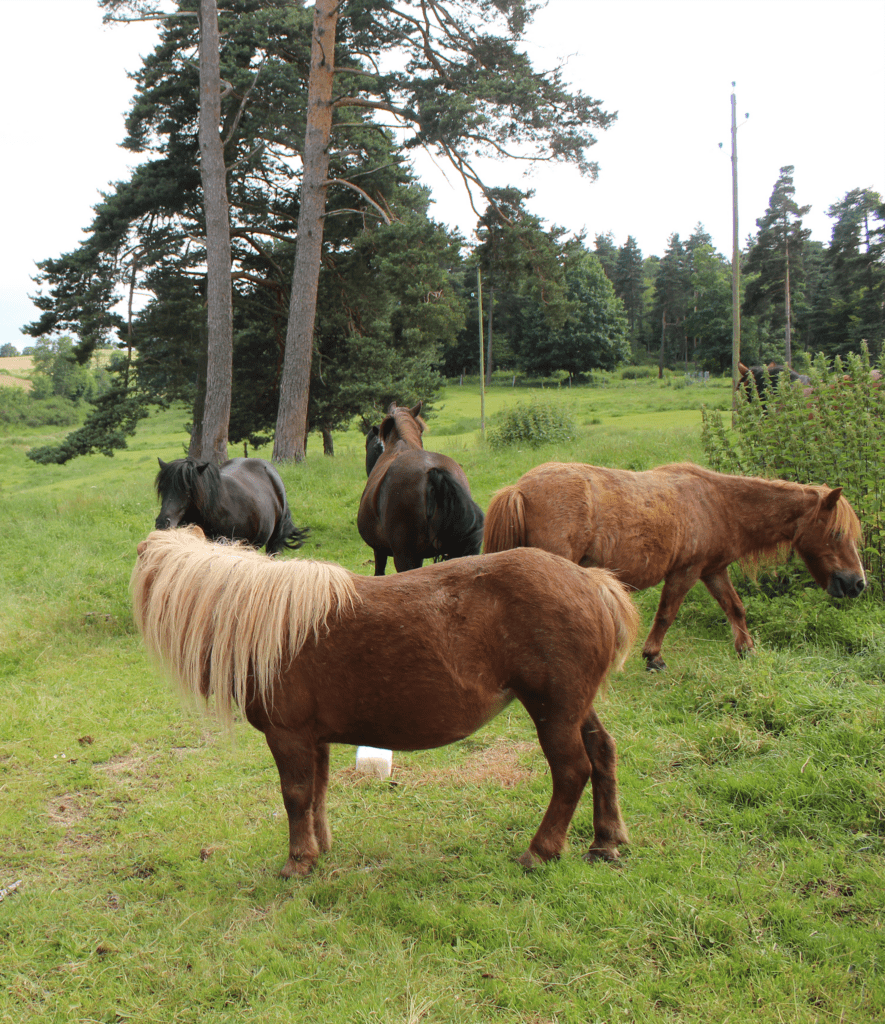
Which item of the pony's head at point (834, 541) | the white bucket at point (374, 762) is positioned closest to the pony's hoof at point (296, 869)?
the white bucket at point (374, 762)

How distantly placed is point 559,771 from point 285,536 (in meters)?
6.25

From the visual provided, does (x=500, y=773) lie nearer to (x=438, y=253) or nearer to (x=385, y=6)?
(x=438, y=253)

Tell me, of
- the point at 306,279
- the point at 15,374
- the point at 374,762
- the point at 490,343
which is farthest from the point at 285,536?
the point at 15,374

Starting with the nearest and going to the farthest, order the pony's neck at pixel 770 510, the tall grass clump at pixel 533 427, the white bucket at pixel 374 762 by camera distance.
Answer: the white bucket at pixel 374 762
the pony's neck at pixel 770 510
the tall grass clump at pixel 533 427

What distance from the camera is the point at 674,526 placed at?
5426 mm

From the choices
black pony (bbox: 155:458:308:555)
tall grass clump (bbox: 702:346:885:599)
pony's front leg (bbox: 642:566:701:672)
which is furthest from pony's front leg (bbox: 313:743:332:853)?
tall grass clump (bbox: 702:346:885:599)

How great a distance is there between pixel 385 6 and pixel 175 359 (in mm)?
9837

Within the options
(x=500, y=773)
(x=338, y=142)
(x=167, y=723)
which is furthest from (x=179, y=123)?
(x=500, y=773)

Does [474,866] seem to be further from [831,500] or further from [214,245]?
[214,245]

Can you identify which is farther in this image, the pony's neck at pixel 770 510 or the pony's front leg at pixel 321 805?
the pony's neck at pixel 770 510

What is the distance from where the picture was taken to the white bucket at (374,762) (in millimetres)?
4246

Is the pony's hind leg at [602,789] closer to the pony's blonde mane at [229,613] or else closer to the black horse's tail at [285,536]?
the pony's blonde mane at [229,613]

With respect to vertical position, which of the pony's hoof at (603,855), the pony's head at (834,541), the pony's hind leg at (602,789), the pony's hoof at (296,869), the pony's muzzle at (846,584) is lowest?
the pony's hoof at (296,869)

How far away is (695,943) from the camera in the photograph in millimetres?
2543
